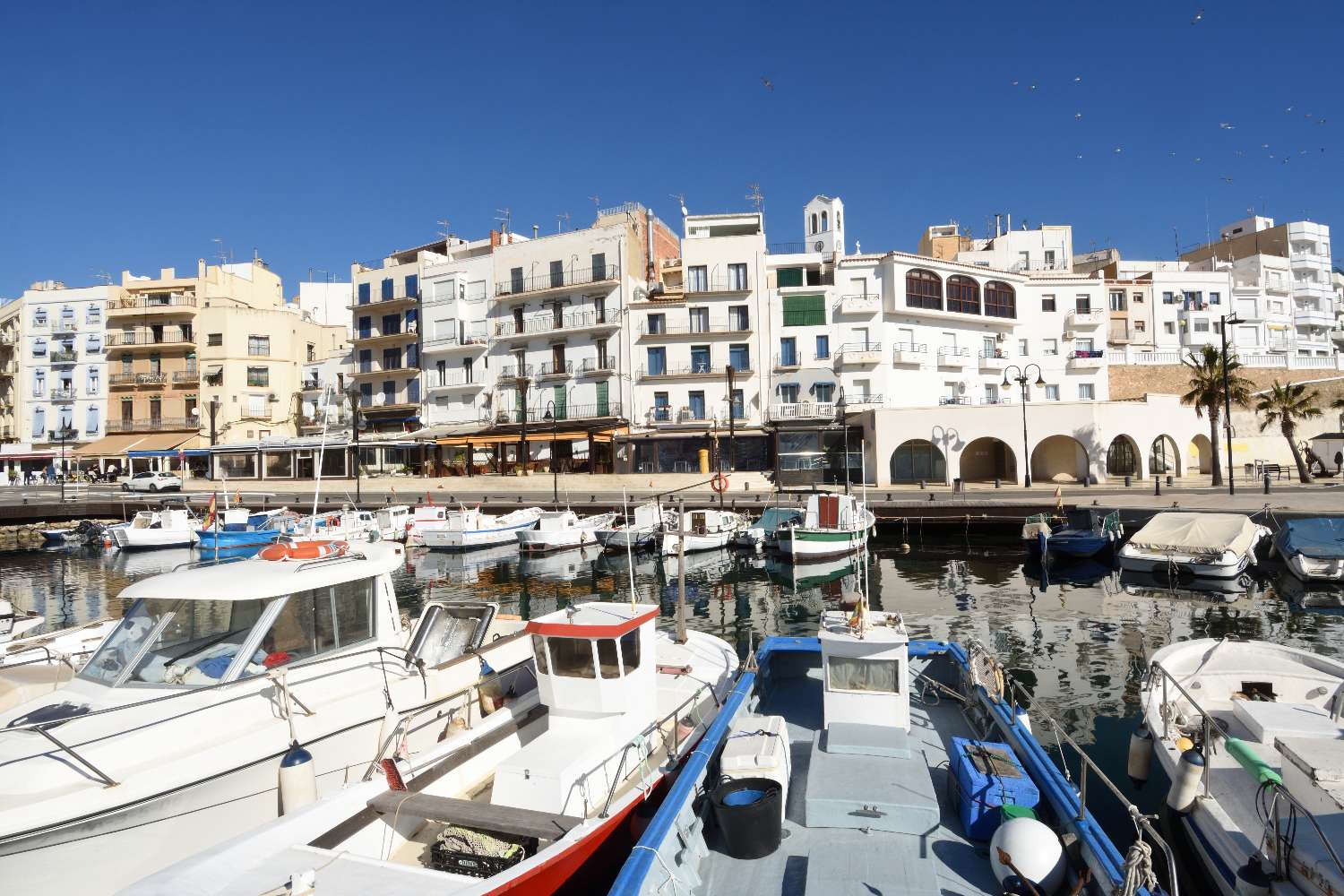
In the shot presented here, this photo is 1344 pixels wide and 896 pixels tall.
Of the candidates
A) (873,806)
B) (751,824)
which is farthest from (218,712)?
(873,806)

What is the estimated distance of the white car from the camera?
2030 inches

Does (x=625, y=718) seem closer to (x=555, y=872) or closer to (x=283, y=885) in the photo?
(x=555, y=872)

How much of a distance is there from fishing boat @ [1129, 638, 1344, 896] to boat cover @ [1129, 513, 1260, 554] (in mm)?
15349

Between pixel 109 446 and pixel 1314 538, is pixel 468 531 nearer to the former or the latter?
pixel 1314 538

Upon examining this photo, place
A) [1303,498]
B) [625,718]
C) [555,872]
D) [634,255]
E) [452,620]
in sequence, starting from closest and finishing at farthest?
[555,872] → [625,718] → [452,620] → [1303,498] → [634,255]

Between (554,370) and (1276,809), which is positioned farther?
(554,370)

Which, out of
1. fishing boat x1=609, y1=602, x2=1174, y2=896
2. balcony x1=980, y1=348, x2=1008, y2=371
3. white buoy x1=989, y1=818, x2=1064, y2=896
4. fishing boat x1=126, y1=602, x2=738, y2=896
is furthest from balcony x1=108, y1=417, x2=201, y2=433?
white buoy x1=989, y1=818, x2=1064, y2=896

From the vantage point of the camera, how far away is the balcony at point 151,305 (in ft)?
201

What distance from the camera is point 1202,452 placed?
48.5m

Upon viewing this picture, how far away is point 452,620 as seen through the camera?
1183 cm

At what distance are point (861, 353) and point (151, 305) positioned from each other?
55948 millimetres

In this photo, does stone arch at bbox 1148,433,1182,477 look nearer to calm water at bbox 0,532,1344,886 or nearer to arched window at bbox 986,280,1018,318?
arched window at bbox 986,280,1018,318

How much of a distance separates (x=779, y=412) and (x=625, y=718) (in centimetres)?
3992

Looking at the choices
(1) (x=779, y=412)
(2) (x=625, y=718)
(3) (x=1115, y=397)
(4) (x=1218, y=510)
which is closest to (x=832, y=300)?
(1) (x=779, y=412)
